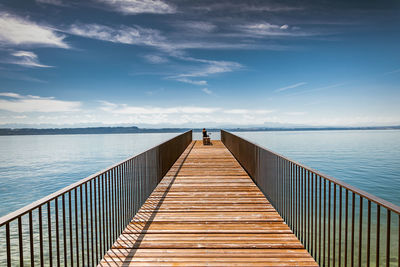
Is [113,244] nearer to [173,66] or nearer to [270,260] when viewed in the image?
[270,260]

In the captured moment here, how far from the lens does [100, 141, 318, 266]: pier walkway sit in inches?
122

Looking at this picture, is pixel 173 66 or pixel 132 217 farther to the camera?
pixel 173 66

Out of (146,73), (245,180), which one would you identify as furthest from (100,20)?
(245,180)

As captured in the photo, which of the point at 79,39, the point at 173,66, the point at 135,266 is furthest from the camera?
the point at 79,39

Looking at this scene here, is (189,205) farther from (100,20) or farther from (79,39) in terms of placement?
(79,39)

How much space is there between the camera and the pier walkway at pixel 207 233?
3.11m

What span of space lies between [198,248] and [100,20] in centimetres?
5069

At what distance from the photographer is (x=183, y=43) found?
149 ft

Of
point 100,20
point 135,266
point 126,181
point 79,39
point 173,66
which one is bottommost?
point 135,266

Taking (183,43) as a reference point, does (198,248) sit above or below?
below

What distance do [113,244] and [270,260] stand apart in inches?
88.8

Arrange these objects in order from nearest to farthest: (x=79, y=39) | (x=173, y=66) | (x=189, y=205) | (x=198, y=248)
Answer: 1. (x=198, y=248)
2. (x=189, y=205)
3. (x=173, y=66)
4. (x=79, y=39)

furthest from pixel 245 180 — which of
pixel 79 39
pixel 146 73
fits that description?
pixel 79 39

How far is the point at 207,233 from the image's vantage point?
12.5 feet
